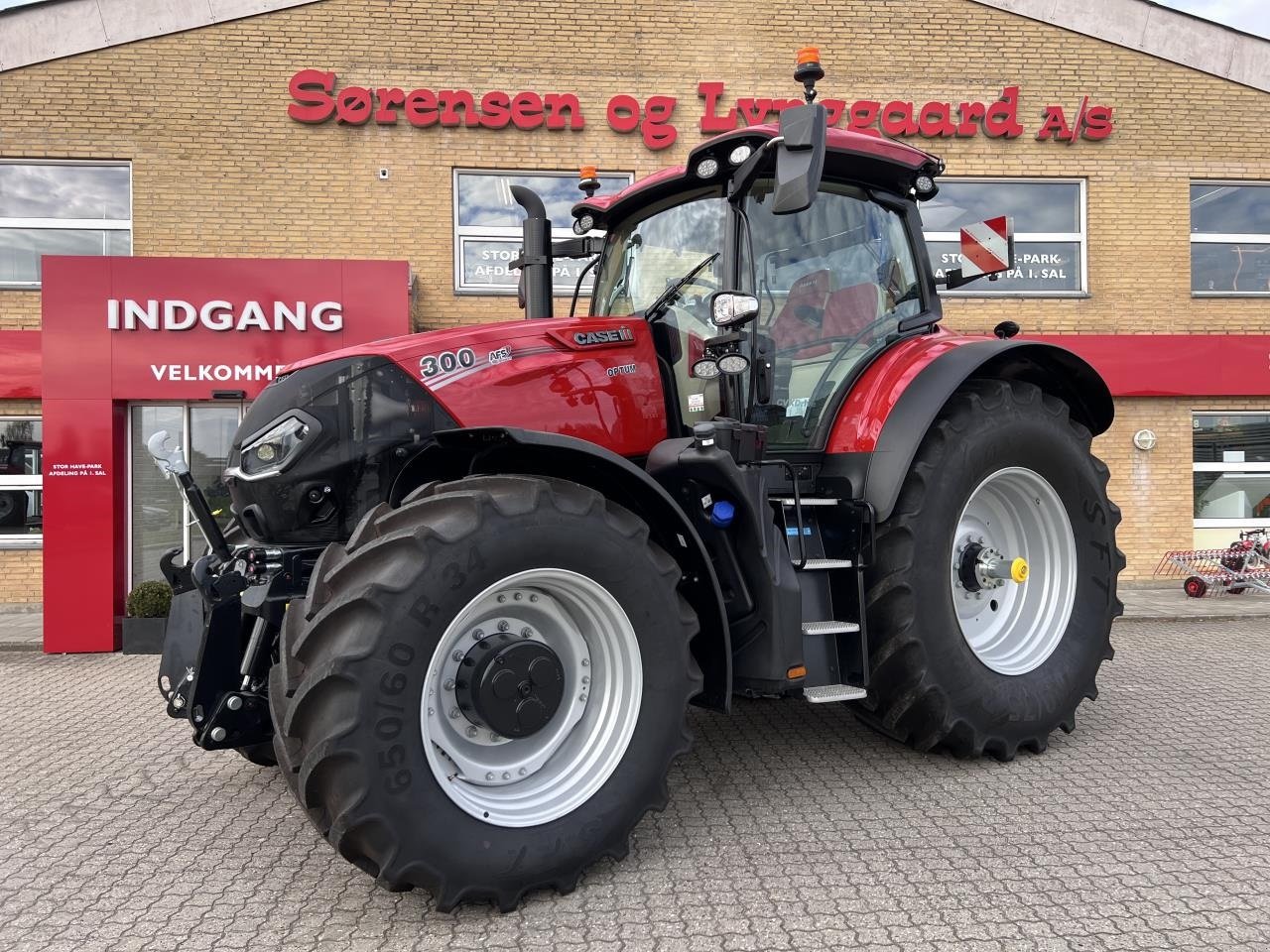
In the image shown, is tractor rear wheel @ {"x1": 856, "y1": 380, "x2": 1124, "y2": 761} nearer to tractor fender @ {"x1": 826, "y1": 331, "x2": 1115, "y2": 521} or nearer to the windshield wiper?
tractor fender @ {"x1": 826, "y1": 331, "x2": 1115, "y2": 521}

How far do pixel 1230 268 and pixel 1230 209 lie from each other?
0.76 meters

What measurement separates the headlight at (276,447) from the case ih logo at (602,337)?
3.54ft

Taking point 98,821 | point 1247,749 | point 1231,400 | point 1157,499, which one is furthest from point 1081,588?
point 1231,400

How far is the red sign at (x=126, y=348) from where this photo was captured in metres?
8.27

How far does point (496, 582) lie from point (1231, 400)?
11652 mm

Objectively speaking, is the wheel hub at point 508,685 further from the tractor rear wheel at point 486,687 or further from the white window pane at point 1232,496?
the white window pane at point 1232,496

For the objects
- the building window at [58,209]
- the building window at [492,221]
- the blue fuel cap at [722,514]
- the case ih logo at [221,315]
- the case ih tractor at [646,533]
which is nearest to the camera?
the case ih tractor at [646,533]

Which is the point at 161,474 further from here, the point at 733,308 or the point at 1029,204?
the point at 1029,204

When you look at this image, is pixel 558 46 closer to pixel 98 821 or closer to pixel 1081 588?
pixel 1081 588

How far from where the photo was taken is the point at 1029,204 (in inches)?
450

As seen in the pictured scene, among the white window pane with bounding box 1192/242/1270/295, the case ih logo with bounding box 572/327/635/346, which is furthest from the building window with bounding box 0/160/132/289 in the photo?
the white window pane with bounding box 1192/242/1270/295

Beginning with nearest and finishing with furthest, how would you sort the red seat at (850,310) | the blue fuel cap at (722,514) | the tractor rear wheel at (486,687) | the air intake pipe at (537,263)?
1. the tractor rear wheel at (486,687)
2. the blue fuel cap at (722,514)
3. the red seat at (850,310)
4. the air intake pipe at (537,263)

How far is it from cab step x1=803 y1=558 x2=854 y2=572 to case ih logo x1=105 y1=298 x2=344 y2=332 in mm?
6483

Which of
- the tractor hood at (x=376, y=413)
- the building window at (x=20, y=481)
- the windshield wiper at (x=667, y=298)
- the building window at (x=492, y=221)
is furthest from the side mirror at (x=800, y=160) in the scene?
the building window at (x=20, y=481)
